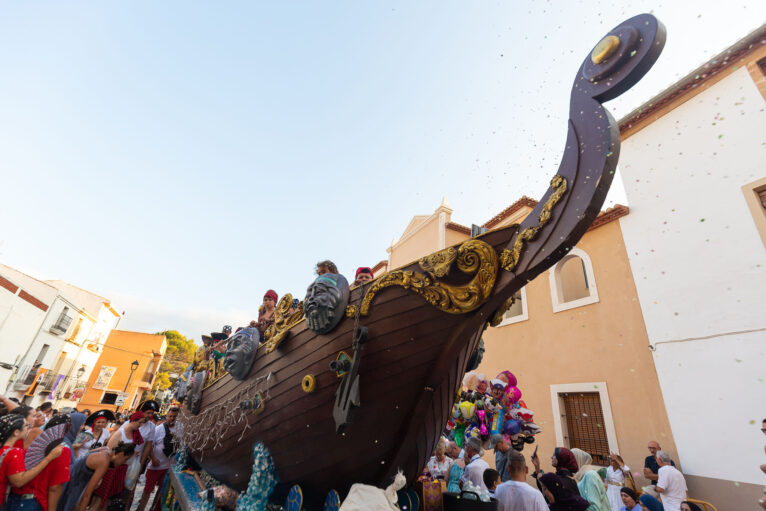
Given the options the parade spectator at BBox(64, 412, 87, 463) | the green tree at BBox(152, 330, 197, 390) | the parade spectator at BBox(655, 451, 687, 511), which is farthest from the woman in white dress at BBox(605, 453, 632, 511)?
the green tree at BBox(152, 330, 197, 390)

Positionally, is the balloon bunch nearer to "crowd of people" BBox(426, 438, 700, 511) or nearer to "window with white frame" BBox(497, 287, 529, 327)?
"crowd of people" BBox(426, 438, 700, 511)

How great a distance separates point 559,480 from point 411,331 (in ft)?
6.48

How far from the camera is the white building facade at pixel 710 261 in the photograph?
16.8ft

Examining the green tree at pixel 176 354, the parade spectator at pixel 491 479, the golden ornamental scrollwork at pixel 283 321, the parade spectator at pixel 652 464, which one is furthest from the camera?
the green tree at pixel 176 354

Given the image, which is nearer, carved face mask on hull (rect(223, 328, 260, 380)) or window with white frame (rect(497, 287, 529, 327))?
carved face mask on hull (rect(223, 328, 260, 380))

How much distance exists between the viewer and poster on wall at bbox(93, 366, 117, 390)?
29.6 metres

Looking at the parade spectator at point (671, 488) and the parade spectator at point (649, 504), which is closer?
the parade spectator at point (649, 504)

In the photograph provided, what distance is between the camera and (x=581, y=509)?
9.64ft

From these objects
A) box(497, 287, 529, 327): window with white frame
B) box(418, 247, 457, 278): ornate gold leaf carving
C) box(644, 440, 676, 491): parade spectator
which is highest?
box(497, 287, 529, 327): window with white frame

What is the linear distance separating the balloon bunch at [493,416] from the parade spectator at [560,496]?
128 cm

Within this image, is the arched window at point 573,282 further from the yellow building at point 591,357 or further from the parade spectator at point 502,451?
the parade spectator at point 502,451

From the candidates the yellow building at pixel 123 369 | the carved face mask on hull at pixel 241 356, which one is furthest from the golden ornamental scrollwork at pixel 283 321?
the yellow building at pixel 123 369

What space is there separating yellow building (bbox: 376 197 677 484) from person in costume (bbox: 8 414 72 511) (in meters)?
7.88

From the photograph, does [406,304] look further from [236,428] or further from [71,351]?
[71,351]
